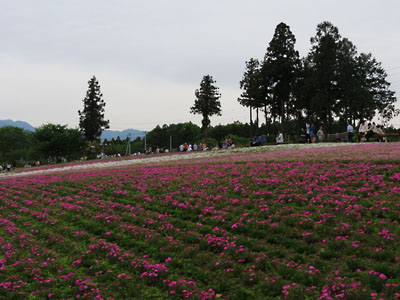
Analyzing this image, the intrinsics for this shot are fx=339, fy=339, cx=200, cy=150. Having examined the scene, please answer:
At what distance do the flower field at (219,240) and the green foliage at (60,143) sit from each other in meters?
70.3

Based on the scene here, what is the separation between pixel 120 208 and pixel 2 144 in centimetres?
13448

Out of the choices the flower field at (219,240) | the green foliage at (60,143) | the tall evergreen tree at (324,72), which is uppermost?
the tall evergreen tree at (324,72)

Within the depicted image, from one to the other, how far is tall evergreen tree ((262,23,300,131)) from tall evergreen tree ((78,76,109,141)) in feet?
145

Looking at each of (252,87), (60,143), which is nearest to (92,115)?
(60,143)

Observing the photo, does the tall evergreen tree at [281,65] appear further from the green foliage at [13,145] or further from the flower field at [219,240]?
the green foliage at [13,145]

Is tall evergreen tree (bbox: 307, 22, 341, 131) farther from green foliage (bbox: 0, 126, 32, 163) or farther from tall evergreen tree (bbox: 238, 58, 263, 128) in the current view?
green foliage (bbox: 0, 126, 32, 163)

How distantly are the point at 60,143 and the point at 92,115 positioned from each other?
34.9ft

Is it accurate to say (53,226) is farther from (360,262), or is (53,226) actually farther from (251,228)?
(360,262)

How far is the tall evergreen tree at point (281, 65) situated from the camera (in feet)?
202

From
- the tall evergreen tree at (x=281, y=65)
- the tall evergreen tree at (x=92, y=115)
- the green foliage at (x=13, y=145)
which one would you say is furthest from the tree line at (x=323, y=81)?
the green foliage at (x=13, y=145)

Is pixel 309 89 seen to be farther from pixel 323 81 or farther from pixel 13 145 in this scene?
pixel 13 145

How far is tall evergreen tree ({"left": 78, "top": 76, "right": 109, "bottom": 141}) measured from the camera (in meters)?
85.6

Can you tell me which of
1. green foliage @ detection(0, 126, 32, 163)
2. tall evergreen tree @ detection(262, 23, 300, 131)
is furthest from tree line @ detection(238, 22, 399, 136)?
green foliage @ detection(0, 126, 32, 163)

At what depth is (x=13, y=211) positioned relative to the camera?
47.8 feet
